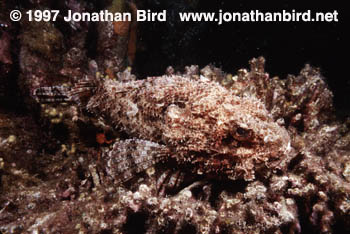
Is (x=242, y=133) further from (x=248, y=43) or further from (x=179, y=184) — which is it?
(x=248, y=43)

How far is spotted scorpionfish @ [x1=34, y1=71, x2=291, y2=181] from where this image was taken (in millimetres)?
2932

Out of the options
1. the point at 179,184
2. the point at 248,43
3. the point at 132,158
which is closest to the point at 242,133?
the point at 179,184

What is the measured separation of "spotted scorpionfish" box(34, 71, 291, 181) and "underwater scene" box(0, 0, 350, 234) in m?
0.02

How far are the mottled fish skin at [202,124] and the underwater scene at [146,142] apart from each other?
17 mm

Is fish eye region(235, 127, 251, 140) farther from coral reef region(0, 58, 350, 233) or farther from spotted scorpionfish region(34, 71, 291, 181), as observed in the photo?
coral reef region(0, 58, 350, 233)

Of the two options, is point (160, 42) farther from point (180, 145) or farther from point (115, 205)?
point (115, 205)

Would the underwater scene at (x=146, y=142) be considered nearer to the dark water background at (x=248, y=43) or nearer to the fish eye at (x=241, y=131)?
the fish eye at (x=241, y=131)

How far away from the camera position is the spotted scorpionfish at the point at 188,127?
293 cm

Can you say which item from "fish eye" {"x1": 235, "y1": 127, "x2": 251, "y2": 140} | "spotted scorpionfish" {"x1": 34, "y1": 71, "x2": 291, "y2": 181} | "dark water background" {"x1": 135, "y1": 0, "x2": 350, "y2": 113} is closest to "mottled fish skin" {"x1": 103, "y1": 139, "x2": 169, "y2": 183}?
"spotted scorpionfish" {"x1": 34, "y1": 71, "x2": 291, "y2": 181}

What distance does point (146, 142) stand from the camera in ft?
12.1

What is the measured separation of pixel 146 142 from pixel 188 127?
0.77 meters

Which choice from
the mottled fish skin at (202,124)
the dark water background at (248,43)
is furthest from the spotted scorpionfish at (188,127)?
the dark water background at (248,43)

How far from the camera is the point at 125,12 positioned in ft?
23.2

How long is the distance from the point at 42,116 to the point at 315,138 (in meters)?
4.91
